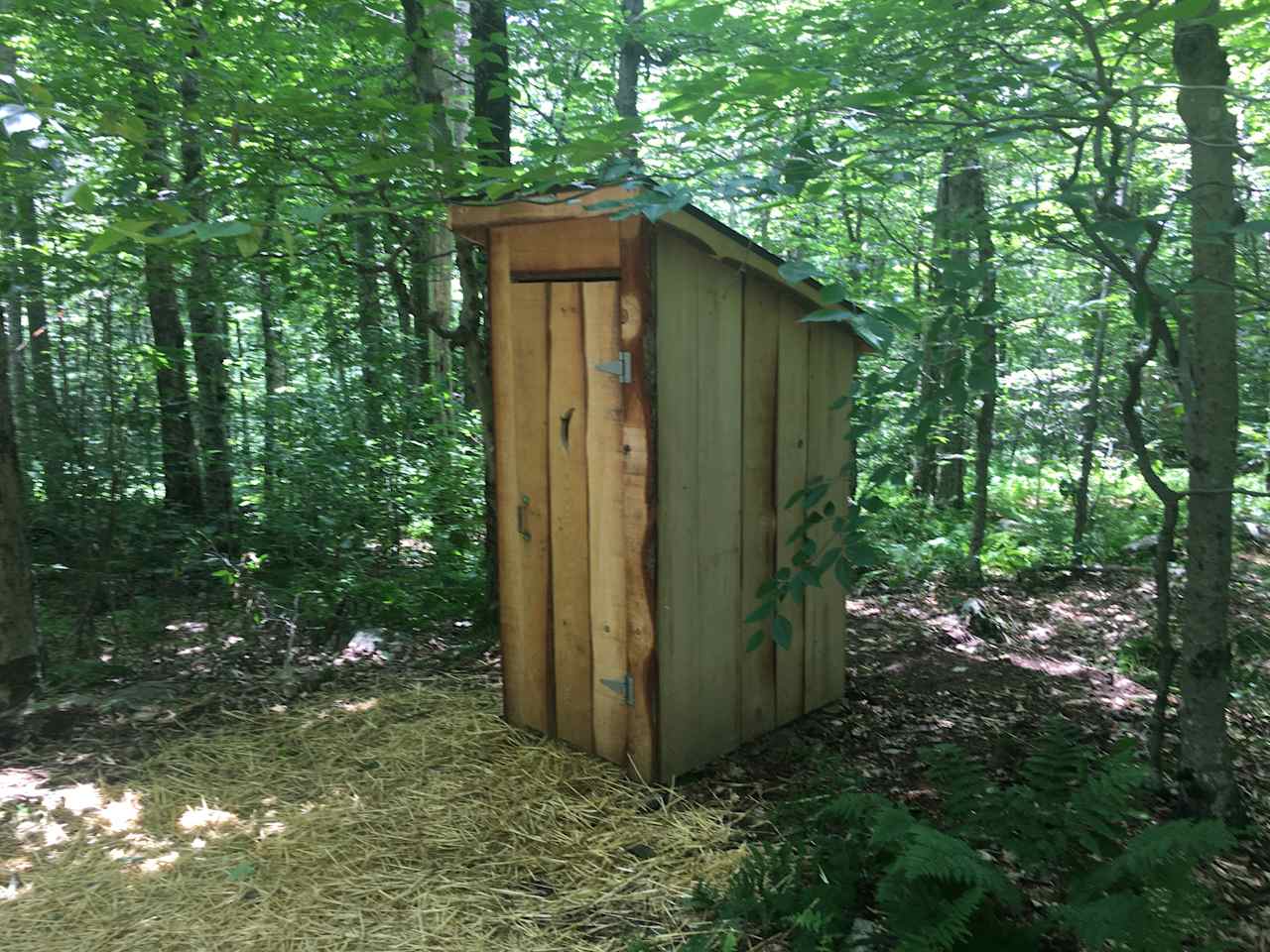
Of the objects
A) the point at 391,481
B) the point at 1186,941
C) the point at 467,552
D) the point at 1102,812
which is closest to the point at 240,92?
the point at 391,481

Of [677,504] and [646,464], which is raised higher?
[646,464]

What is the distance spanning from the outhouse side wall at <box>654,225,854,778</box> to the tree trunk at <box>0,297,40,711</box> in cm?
295

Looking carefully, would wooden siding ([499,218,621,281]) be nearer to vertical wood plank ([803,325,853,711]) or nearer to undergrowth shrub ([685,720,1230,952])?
vertical wood plank ([803,325,853,711])

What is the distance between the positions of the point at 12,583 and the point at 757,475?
3.41 metres

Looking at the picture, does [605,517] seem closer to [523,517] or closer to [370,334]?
[523,517]

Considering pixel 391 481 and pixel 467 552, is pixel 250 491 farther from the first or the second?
pixel 467 552

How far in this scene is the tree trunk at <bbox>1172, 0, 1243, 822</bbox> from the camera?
2.79 meters

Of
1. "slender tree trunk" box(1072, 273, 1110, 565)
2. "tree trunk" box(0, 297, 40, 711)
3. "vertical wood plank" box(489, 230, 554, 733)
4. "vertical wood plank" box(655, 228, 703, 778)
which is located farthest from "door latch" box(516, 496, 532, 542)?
"slender tree trunk" box(1072, 273, 1110, 565)

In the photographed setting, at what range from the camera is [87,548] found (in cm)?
511

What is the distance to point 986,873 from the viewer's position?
89.2 inches

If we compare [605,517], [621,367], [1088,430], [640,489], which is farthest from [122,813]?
[1088,430]

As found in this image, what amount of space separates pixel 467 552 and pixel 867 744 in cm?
312

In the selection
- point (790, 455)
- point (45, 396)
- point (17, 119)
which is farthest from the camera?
point (45, 396)

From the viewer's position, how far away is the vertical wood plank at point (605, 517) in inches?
141
